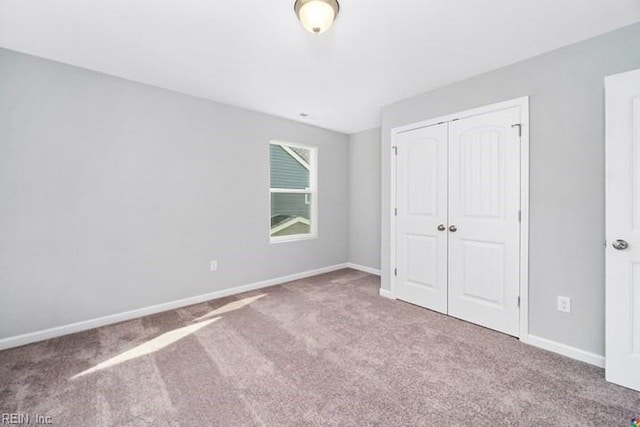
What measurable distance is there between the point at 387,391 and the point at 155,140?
3.14m

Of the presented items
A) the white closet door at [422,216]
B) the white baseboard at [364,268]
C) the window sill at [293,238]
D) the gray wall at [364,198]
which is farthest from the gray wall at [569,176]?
the window sill at [293,238]

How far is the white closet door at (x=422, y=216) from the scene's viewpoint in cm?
299

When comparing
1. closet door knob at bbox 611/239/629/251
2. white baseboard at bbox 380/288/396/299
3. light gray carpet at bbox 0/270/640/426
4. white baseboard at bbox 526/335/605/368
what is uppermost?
closet door knob at bbox 611/239/629/251

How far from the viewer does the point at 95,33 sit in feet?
6.72

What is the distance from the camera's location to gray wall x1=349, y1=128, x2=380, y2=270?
15.2ft

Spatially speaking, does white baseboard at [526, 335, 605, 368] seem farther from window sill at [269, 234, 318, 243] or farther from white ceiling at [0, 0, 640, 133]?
window sill at [269, 234, 318, 243]

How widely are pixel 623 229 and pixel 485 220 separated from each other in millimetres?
932

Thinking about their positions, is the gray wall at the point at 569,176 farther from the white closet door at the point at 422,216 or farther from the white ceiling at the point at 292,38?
the white closet door at the point at 422,216

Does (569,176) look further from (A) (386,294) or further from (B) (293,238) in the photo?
(B) (293,238)

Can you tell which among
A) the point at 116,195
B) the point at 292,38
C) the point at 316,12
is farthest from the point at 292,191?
the point at 316,12

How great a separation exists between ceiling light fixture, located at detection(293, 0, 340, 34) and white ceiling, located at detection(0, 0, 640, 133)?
10 centimetres

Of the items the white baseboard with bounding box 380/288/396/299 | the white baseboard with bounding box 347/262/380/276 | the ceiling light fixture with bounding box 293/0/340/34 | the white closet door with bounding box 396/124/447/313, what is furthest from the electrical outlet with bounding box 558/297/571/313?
the ceiling light fixture with bounding box 293/0/340/34

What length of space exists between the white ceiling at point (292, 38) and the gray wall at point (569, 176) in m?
0.16

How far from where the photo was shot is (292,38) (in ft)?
6.88
